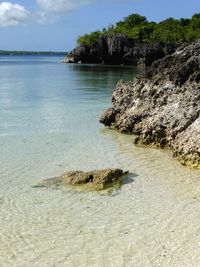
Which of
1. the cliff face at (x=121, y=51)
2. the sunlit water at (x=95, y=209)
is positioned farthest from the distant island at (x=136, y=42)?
the sunlit water at (x=95, y=209)

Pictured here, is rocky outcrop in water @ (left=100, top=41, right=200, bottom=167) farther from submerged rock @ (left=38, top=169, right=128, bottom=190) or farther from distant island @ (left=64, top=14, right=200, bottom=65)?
distant island @ (left=64, top=14, right=200, bottom=65)

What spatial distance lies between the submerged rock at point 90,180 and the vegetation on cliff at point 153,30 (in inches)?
3816

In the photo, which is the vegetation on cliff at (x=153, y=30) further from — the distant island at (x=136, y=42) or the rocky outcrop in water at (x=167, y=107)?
the rocky outcrop in water at (x=167, y=107)

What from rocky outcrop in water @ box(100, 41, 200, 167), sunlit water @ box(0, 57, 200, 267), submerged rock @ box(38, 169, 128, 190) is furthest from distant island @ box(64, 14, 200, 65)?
submerged rock @ box(38, 169, 128, 190)

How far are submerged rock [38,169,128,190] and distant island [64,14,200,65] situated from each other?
85.5 m

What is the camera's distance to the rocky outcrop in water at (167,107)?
12.9 m

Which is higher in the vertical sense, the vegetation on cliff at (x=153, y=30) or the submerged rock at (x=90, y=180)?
the vegetation on cliff at (x=153, y=30)

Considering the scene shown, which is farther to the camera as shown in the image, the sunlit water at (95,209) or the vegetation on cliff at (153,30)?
the vegetation on cliff at (153,30)

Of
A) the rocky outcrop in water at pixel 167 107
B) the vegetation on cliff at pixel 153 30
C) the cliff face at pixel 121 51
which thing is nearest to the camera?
the rocky outcrop in water at pixel 167 107

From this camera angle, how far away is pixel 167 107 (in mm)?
14711

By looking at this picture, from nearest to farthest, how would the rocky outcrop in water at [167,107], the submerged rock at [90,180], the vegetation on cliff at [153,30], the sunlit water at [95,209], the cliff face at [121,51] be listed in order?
the sunlit water at [95,209] < the submerged rock at [90,180] < the rocky outcrop in water at [167,107] < the cliff face at [121,51] < the vegetation on cliff at [153,30]

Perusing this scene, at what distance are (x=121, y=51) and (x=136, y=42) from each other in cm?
744

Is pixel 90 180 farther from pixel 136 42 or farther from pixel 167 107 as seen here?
pixel 136 42

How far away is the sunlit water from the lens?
7203 millimetres
